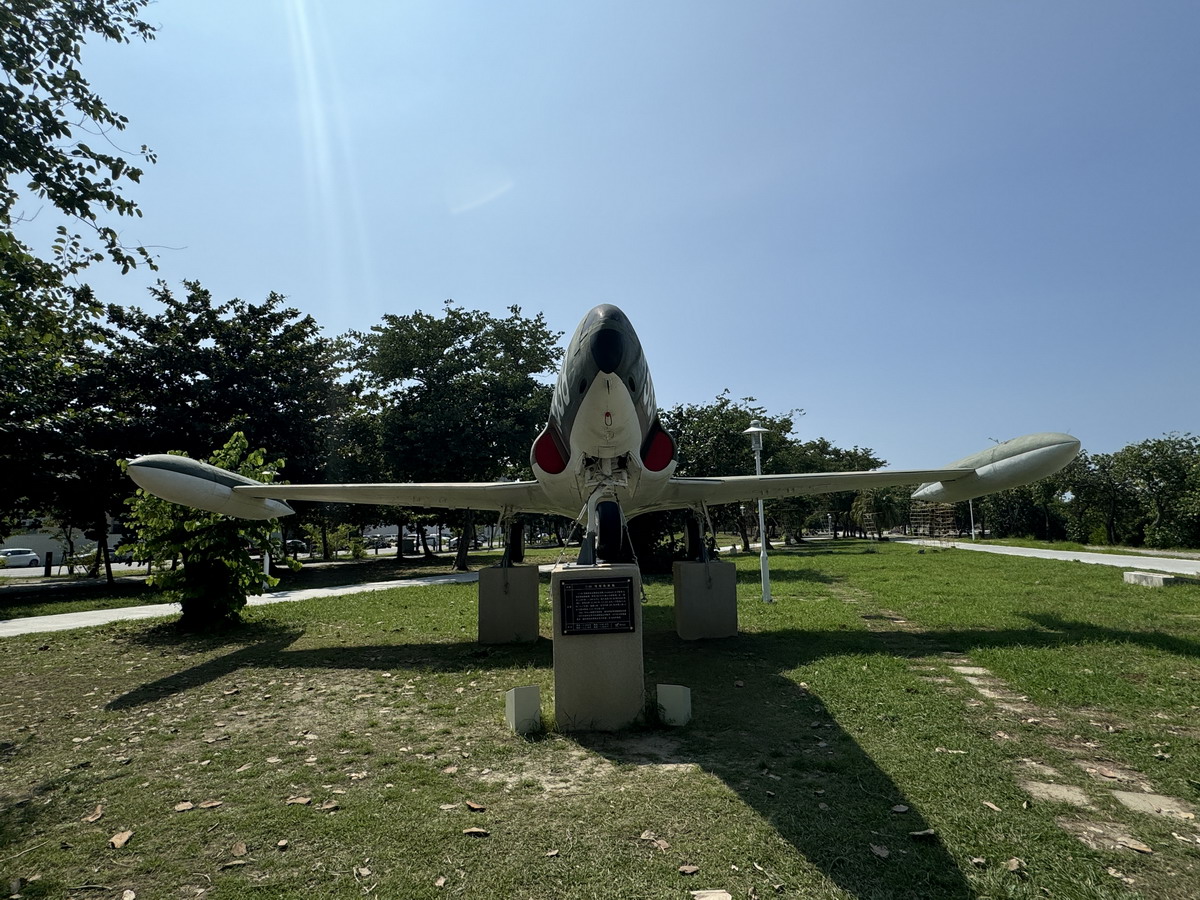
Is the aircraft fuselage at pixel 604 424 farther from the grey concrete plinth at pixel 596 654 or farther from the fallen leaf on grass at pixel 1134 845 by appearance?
the fallen leaf on grass at pixel 1134 845

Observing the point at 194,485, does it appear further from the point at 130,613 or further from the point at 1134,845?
the point at 1134,845

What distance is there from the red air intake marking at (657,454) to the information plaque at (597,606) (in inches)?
84.4

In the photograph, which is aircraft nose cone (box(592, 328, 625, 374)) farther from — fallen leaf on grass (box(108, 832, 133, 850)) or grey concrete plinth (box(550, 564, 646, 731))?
fallen leaf on grass (box(108, 832, 133, 850))

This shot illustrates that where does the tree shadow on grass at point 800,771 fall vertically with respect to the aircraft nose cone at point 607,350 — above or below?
below

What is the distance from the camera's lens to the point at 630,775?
4410mm

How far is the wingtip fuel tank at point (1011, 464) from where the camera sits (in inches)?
327

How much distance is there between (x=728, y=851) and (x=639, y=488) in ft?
16.1

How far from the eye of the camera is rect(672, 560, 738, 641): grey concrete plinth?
9688 mm

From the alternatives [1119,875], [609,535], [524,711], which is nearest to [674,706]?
[524,711]

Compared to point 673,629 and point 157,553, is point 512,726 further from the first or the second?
point 157,553

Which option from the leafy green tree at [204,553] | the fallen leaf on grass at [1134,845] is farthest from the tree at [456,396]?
the fallen leaf on grass at [1134,845]

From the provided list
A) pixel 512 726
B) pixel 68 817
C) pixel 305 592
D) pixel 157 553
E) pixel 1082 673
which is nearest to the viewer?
pixel 68 817

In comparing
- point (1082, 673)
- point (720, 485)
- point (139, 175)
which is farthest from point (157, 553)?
point (1082, 673)

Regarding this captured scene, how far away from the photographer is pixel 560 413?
6957 millimetres
